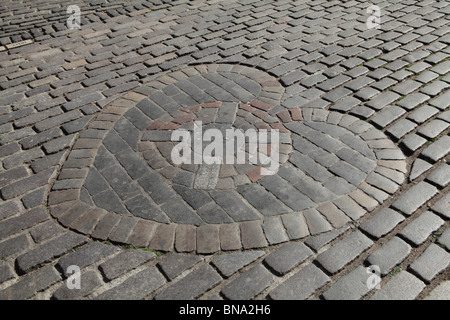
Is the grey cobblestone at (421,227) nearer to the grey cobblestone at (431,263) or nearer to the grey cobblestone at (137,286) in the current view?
the grey cobblestone at (431,263)

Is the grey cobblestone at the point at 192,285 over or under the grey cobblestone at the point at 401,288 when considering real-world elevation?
under

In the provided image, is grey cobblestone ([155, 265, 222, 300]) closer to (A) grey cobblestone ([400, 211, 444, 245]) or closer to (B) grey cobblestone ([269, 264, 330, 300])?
(B) grey cobblestone ([269, 264, 330, 300])

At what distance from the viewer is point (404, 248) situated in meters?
2.68

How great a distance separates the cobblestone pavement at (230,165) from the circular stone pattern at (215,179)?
0.01 meters

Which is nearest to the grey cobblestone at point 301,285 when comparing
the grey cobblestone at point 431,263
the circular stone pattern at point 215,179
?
the circular stone pattern at point 215,179

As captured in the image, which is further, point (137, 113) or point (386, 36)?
point (386, 36)

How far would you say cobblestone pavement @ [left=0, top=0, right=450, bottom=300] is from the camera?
2602mm

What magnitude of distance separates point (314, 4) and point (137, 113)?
3861 millimetres

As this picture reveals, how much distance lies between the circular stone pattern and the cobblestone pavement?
13 millimetres

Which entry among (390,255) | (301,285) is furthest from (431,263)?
(301,285)

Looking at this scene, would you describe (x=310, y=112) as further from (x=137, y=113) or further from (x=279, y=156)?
(x=137, y=113)

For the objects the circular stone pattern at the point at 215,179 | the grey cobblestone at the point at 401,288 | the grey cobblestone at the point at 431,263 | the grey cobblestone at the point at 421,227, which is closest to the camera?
the grey cobblestone at the point at 401,288

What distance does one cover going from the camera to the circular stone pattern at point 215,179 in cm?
290
